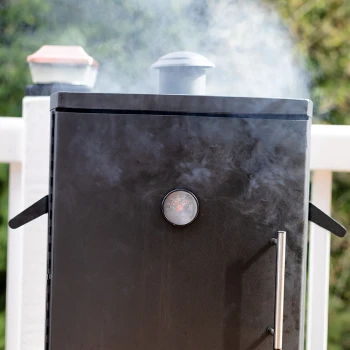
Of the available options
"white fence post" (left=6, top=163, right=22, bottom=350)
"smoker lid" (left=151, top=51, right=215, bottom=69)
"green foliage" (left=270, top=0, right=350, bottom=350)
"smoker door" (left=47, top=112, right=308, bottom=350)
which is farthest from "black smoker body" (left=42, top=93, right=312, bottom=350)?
"green foliage" (left=270, top=0, right=350, bottom=350)

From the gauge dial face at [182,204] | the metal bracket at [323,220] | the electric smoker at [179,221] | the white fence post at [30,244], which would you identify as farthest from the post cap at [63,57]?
the metal bracket at [323,220]

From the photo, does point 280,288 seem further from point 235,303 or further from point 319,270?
point 319,270

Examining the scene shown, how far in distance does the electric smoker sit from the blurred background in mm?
477

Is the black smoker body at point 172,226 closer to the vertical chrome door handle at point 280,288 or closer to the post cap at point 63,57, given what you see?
the vertical chrome door handle at point 280,288

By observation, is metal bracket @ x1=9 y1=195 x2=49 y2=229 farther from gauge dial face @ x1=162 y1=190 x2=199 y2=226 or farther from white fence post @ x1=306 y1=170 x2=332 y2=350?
white fence post @ x1=306 y1=170 x2=332 y2=350

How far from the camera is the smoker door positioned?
136 centimetres

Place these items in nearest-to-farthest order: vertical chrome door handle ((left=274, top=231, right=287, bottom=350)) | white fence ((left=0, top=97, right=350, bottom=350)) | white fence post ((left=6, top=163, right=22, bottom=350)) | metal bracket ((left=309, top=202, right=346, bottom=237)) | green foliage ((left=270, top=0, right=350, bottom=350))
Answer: vertical chrome door handle ((left=274, top=231, right=287, bottom=350))
metal bracket ((left=309, top=202, right=346, bottom=237))
white fence ((left=0, top=97, right=350, bottom=350))
white fence post ((left=6, top=163, right=22, bottom=350))
green foliage ((left=270, top=0, right=350, bottom=350))

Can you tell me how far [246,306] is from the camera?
4.53 feet

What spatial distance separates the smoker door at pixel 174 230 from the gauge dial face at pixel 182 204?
14 mm

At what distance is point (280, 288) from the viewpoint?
1.36m

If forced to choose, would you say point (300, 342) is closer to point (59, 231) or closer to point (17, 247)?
point (59, 231)

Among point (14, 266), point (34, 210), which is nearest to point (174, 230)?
point (34, 210)

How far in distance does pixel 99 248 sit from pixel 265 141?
0.43 metres

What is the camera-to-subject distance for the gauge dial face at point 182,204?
1.36 m
